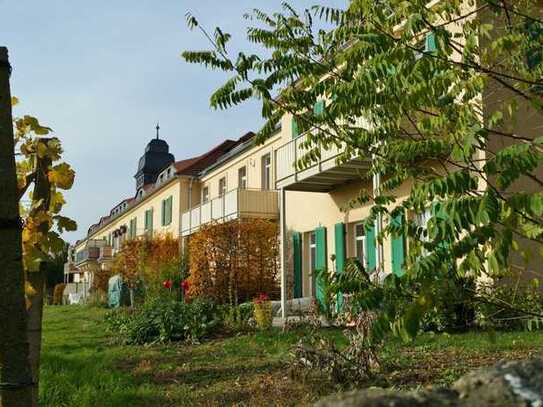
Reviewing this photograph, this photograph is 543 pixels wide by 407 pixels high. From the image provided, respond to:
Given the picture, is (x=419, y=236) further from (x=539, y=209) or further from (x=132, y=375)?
(x=132, y=375)

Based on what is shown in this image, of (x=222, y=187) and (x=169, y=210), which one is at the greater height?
(x=222, y=187)

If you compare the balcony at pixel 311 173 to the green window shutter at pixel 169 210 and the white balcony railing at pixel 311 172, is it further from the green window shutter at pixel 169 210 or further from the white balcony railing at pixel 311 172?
the green window shutter at pixel 169 210

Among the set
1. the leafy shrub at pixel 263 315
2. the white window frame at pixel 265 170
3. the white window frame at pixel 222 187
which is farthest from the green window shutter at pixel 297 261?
the white window frame at pixel 222 187

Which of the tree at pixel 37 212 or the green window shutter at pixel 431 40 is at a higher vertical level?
the green window shutter at pixel 431 40

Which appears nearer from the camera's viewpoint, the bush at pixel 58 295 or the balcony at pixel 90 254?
the bush at pixel 58 295

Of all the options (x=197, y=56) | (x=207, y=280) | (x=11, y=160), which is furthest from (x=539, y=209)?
(x=207, y=280)

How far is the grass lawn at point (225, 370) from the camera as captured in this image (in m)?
5.52

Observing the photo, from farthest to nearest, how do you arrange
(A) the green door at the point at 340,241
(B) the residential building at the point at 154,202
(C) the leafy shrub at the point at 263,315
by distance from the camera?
(B) the residential building at the point at 154,202 < (A) the green door at the point at 340,241 < (C) the leafy shrub at the point at 263,315

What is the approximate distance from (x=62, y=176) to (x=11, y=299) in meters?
1.02

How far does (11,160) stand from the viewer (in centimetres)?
130

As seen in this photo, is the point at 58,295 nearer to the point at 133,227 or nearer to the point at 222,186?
the point at 133,227

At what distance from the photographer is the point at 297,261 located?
1856 cm

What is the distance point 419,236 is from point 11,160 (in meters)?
2.11

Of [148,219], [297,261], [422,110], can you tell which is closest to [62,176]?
[422,110]
